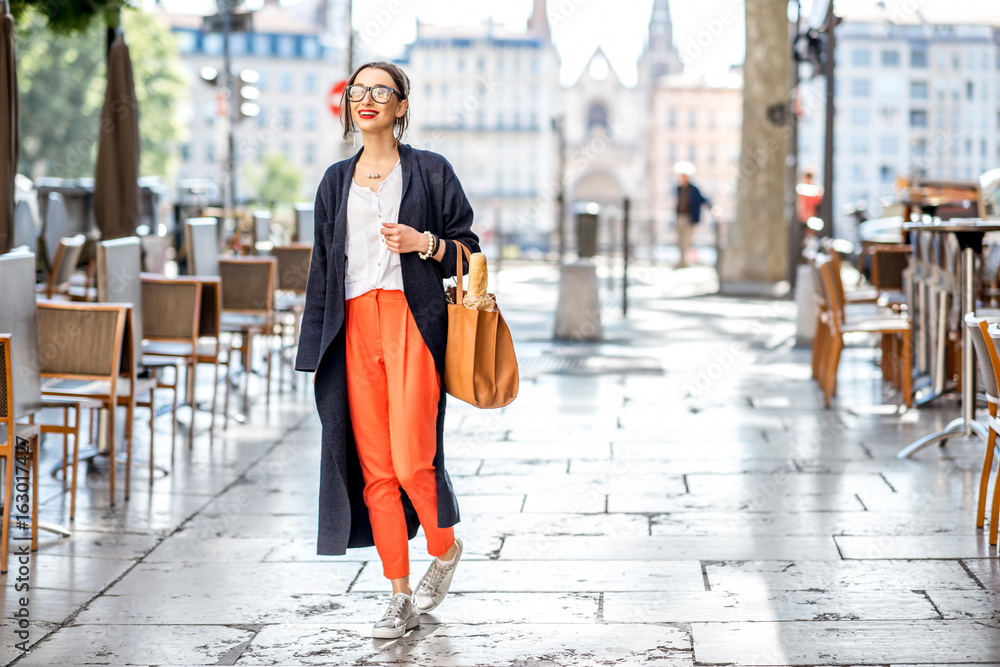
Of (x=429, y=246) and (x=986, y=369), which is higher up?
(x=429, y=246)

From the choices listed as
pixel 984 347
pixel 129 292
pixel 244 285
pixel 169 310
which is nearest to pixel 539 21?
pixel 244 285

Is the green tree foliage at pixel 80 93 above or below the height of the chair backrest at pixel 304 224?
above

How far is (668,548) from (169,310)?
3358mm

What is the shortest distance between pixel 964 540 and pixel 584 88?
10598 centimetres

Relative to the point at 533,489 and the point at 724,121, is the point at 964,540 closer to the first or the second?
the point at 533,489

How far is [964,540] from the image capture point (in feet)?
16.4

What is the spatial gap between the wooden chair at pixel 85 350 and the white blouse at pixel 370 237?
6.60ft

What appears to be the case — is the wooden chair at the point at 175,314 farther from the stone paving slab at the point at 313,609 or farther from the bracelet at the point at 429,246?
the bracelet at the point at 429,246

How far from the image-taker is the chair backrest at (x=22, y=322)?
490 centimetres

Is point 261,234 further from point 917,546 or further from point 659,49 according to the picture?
point 659,49

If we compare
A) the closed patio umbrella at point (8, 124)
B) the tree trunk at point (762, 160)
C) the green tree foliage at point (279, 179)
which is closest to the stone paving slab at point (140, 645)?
the closed patio umbrella at point (8, 124)

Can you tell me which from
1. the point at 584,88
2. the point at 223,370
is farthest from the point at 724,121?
the point at 223,370

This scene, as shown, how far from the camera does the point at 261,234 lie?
448 inches

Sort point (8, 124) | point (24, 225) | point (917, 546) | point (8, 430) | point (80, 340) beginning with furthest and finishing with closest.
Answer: point (24, 225)
point (8, 124)
point (80, 340)
point (917, 546)
point (8, 430)
